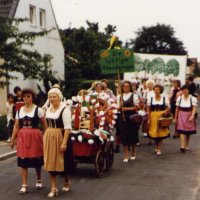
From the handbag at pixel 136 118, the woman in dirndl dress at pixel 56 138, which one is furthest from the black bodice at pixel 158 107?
the woman in dirndl dress at pixel 56 138

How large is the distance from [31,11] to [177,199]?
23.5 metres

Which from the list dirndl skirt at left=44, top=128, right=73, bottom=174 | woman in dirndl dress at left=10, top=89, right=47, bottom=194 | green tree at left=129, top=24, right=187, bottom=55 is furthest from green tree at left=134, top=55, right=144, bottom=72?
green tree at left=129, top=24, right=187, bottom=55

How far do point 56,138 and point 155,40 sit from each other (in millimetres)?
78275

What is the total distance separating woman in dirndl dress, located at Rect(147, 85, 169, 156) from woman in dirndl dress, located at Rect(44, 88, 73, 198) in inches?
183

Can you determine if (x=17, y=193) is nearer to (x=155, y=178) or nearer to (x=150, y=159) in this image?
(x=155, y=178)

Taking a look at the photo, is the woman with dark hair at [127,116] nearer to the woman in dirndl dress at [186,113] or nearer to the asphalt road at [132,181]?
the asphalt road at [132,181]

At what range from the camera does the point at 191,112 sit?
13.6 meters

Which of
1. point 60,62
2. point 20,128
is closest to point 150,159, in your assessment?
point 20,128

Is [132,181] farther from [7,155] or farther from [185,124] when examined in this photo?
[7,155]

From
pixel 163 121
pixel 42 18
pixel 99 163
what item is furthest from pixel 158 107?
pixel 42 18

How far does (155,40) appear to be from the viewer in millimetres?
85562

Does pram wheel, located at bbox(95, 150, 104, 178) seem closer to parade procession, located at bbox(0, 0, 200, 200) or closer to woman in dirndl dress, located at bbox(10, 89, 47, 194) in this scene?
parade procession, located at bbox(0, 0, 200, 200)

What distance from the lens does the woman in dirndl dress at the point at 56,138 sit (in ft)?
27.8

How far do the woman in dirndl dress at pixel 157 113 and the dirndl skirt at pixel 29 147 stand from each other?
15.1 feet
